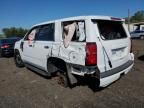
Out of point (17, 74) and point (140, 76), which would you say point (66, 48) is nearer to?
point (140, 76)

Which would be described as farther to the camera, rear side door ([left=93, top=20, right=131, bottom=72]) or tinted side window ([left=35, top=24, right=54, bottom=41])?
tinted side window ([left=35, top=24, right=54, bottom=41])

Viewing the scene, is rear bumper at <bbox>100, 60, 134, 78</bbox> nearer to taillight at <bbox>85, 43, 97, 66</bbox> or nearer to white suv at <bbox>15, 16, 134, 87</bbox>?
white suv at <bbox>15, 16, 134, 87</bbox>

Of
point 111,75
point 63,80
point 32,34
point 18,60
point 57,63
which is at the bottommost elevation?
point 63,80

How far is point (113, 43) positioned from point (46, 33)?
2311 millimetres

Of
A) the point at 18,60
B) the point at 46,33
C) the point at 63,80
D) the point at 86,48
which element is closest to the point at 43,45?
the point at 46,33

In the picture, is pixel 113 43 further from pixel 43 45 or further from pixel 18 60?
pixel 18 60

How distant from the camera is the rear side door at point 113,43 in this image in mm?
5062

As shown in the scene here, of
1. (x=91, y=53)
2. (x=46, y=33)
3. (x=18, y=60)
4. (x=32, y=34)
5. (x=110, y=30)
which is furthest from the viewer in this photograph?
(x=18, y=60)

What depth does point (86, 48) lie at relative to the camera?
488 centimetres

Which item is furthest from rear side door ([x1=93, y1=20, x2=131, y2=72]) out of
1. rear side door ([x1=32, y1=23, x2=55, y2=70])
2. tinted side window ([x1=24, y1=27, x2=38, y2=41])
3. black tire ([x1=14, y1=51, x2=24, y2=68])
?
black tire ([x1=14, y1=51, x2=24, y2=68])

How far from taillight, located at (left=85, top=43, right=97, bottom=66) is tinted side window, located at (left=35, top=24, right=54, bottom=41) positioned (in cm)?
168

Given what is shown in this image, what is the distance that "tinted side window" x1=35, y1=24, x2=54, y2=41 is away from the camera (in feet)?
20.7

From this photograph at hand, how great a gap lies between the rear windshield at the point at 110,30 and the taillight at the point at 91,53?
45cm

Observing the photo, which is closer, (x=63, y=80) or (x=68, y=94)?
(x=68, y=94)
